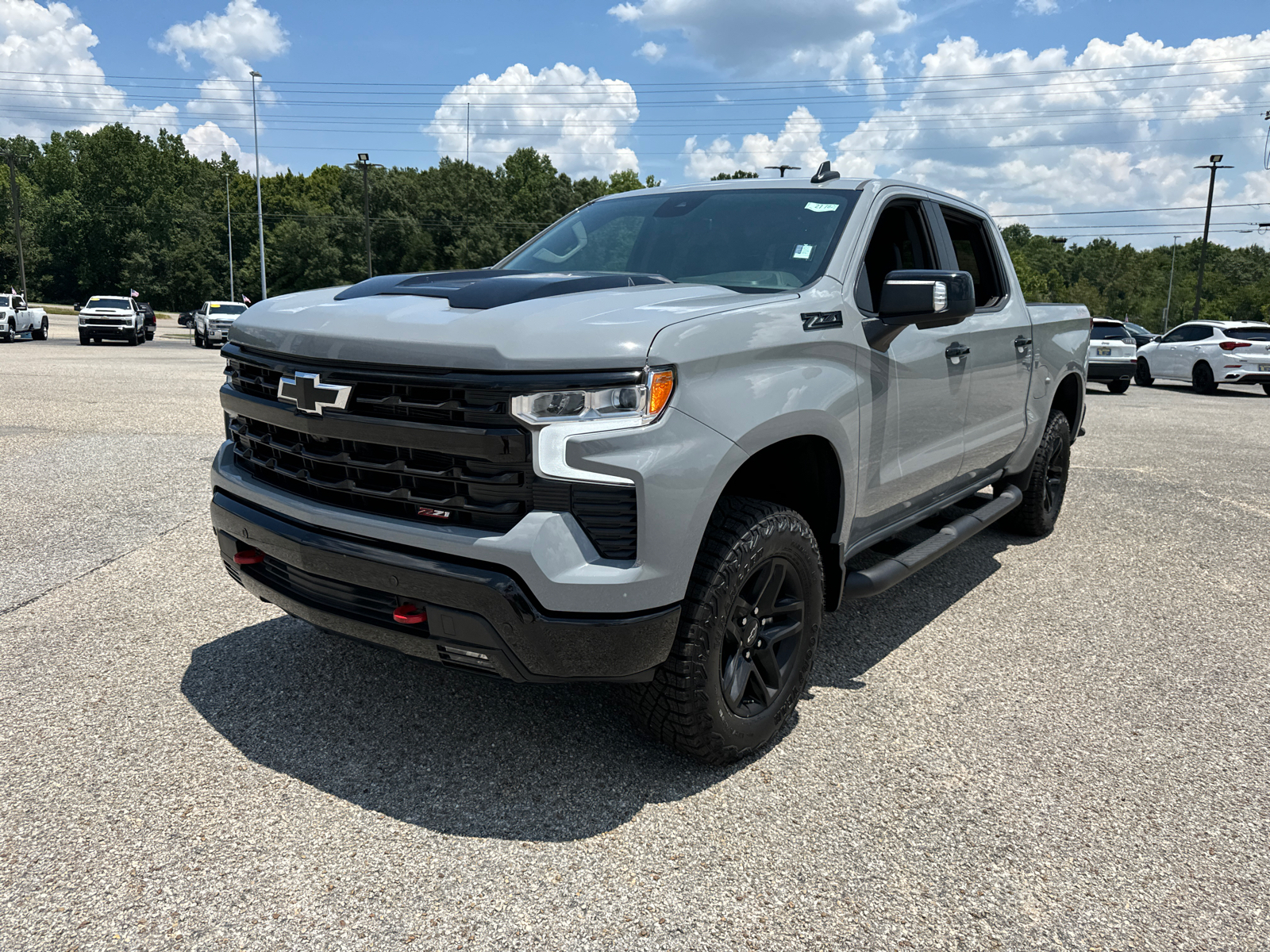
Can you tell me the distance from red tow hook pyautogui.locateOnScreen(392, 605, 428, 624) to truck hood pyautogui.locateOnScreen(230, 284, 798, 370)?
70cm

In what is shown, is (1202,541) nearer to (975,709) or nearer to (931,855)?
(975,709)

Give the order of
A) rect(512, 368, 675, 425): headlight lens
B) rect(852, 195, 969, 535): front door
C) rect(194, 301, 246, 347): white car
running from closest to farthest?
rect(512, 368, 675, 425): headlight lens, rect(852, 195, 969, 535): front door, rect(194, 301, 246, 347): white car

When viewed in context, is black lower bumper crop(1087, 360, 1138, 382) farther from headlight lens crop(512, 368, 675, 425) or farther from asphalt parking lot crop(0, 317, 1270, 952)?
headlight lens crop(512, 368, 675, 425)

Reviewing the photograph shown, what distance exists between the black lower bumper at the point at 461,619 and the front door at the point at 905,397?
136 centimetres

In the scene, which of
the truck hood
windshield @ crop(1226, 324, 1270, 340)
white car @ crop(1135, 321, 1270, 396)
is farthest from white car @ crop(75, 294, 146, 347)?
the truck hood

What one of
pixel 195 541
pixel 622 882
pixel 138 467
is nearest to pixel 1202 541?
pixel 622 882

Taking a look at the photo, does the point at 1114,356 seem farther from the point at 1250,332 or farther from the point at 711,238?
the point at 711,238

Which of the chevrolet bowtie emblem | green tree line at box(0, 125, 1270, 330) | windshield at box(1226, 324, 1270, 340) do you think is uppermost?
green tree line at box(0, 125, 1270, 330)

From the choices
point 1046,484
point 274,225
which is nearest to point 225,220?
point 274,225

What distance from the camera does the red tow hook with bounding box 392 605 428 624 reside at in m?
2.67

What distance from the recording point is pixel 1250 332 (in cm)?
2030

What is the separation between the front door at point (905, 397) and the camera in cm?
358

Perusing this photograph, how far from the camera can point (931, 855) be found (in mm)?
2652

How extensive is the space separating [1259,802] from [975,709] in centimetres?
96
